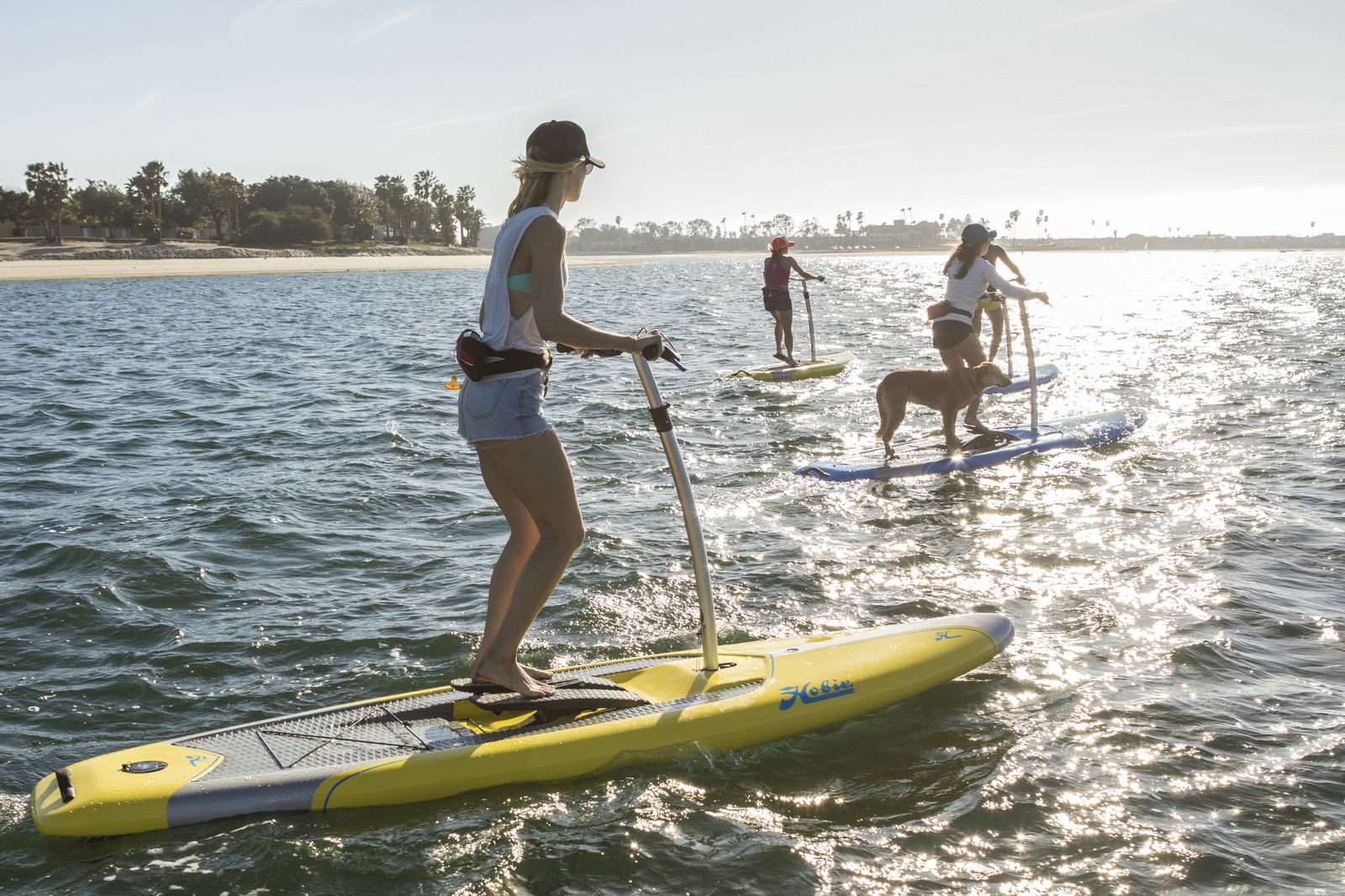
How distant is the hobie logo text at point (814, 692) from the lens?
5020mm

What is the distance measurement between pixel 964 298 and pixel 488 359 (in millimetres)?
8005

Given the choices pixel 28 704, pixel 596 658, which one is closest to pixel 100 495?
pixel 28 704

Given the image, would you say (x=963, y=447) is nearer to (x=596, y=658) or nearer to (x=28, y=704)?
(x=596, y=658)

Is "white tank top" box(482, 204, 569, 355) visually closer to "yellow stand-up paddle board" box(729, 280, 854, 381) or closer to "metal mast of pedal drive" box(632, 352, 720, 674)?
"metal mast of pedal drive" box(632, 352, 720, 674)

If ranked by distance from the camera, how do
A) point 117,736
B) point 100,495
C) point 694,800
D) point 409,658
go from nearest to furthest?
point 694,800
point 117,736
point 409,658
point 100,495

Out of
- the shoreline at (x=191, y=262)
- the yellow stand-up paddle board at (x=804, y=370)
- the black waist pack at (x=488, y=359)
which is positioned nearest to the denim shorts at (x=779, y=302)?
the yellow stand-up paddle board at (x=804, y=370)

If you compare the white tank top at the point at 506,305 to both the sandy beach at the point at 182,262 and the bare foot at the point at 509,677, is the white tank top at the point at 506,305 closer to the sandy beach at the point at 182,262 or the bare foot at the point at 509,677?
the bare foot at the point at 509,677

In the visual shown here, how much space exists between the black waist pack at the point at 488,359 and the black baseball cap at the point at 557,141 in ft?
2.64

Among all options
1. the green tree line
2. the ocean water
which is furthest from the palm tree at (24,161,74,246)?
the ocean water

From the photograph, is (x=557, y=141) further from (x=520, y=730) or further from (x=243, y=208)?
(x=243, y=208)

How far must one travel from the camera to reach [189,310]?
1569 inches

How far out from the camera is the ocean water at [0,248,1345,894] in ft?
13.4

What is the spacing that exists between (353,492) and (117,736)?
5.09 m

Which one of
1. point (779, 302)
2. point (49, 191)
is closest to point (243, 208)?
point (49, 191)
